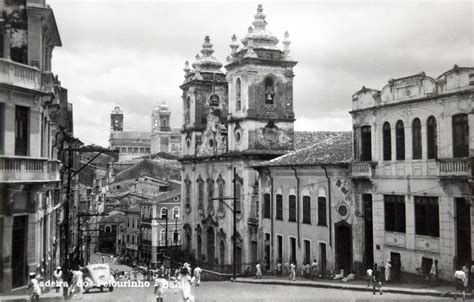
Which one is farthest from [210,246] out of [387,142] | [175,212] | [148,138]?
[148,138]

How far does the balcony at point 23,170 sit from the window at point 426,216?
15.4m

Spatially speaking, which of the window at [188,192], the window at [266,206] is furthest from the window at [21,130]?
the window at [188,192]

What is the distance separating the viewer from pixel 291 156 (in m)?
38.4

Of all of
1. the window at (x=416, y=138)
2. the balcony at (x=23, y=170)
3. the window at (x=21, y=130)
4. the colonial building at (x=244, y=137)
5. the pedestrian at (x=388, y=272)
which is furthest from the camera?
the colonial building at (x=244, y=137)

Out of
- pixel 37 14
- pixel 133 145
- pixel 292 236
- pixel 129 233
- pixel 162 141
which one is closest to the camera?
pixel 37 14

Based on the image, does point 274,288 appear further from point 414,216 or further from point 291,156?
point 291,156

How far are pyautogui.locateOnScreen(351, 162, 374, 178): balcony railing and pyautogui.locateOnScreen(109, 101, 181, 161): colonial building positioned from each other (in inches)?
4228

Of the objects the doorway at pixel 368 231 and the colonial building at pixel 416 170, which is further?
the doorway at pixel 368 231

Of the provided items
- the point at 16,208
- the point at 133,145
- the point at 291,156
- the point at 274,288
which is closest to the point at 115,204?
the point at 291,156

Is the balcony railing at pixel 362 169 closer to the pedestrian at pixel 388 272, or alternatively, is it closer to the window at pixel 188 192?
the pedestrian at pixel 388 272

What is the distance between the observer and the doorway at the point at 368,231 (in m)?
29.5

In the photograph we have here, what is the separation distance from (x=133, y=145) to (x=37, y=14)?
437 feet

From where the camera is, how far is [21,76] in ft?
66.1

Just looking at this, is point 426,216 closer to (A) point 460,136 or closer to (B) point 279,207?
(A) point 460,136
